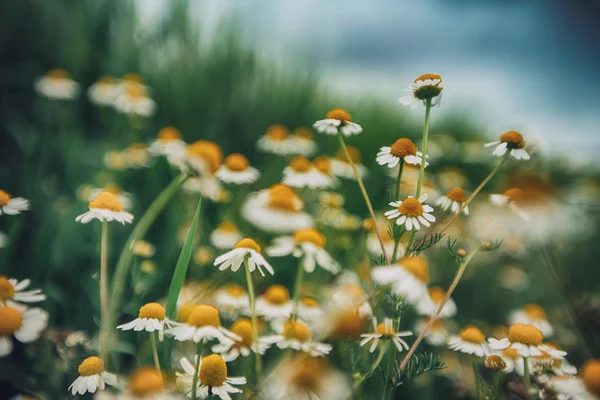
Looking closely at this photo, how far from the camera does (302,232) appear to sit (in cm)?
106

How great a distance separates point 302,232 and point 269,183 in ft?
3.55

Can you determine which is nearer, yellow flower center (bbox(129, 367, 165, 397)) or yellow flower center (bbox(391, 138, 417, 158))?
yellow flower center (bbox(129, 367, 165, 397))

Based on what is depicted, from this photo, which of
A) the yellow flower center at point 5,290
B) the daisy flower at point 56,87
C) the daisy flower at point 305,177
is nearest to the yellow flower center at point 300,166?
the daisy flower at point 305,177

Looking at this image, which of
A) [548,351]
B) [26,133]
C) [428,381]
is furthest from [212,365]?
[26,133]

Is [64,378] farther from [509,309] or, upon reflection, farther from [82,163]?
[509,309]

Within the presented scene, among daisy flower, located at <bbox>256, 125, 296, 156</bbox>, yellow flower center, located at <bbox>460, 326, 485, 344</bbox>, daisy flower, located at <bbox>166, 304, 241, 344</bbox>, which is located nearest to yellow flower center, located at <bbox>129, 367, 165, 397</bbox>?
daisy flower, located at <bbox>166, 304, 241, 344</bbox>

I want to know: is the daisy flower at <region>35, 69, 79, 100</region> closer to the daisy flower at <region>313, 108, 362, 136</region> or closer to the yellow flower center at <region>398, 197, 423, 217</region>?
the daisy flower at <region>313, 108, 362, 136</region>

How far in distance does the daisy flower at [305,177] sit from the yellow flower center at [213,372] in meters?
0.78

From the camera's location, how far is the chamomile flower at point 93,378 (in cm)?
75

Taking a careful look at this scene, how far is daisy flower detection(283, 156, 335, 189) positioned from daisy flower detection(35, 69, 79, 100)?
52.2 inches

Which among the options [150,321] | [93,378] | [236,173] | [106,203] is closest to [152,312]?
[150,321]

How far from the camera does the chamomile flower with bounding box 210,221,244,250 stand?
1.57 metres

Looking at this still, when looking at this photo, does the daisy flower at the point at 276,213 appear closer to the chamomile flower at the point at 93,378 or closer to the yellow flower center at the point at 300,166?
the chamomile flower at the point at 93,378

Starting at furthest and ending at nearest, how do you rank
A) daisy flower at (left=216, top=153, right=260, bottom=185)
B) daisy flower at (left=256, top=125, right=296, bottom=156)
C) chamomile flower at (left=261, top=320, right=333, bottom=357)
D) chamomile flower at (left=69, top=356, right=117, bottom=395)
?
daisy flower at (left=256, top=125, right=296, bottom=156) < daisy flower at (left=216, top=153, right=260, bottom=185) < chamomile flower at (left=261, top=320, right=333, bottom=357) < chamomile flower at (left=69, top=356, right=117, bottom=395)
